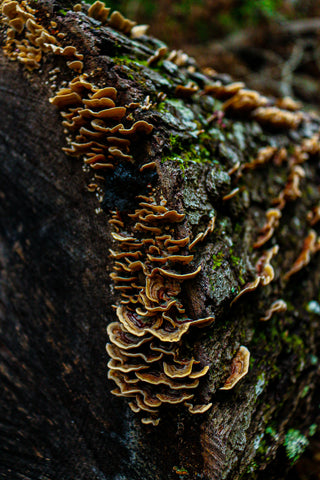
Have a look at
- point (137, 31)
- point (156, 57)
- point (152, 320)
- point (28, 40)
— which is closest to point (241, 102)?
point (156, 57)

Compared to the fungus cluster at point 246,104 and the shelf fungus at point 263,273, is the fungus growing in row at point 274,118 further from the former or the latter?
the shelf fungus at point 263,273

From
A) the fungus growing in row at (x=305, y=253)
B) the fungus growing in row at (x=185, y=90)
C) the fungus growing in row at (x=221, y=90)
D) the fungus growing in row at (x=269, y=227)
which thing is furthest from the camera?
the fungus growing in row at (x=221, y=90)

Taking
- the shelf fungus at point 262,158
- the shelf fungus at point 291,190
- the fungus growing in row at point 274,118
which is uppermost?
the fungus growing in row at point 274,118

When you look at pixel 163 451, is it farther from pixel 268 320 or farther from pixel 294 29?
pixel 294 29

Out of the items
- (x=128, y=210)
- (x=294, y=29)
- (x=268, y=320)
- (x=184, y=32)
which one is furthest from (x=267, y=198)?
(x=294, y=29)

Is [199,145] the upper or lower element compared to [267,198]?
upper

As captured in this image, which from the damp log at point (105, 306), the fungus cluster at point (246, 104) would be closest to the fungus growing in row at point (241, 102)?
the fungus cluster at point (246, 104)

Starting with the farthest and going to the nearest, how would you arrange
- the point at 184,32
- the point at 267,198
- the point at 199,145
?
1. the point at 184,32
2. the point at 267,198
3. the point at 199,145

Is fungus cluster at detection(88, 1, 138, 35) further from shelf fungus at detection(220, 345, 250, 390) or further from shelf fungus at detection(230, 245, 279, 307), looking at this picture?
shelf fungus at detection(220, 345, 250, 390)
